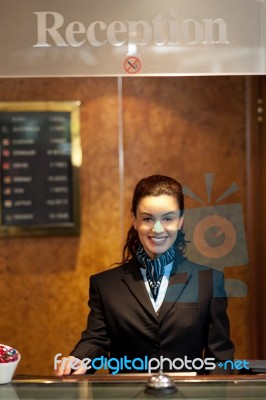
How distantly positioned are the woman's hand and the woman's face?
0.44 metres

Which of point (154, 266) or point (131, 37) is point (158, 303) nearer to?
point (154, 266)

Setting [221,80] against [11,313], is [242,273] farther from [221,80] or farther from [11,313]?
[11,313]

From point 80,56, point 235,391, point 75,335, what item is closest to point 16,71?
point 80,56

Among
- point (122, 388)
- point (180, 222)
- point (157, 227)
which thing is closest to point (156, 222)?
point (157, 227)

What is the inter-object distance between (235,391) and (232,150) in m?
1.21

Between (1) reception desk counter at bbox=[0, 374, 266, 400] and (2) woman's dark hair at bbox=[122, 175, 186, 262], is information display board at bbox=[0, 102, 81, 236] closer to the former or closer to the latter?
(2) woman's dark hair at bbox=[122, 175, 186, 262]

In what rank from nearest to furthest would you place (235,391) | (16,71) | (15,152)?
(235,391)
(16,71)
(15,152)

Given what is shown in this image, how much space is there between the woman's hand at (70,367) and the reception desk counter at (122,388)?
0.87 ft

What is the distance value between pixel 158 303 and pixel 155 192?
38 cm

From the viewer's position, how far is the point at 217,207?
105 inches

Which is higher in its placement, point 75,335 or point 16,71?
point 16,71

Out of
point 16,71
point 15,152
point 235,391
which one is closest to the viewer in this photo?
point 235,391

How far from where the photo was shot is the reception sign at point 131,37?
8.47 feet

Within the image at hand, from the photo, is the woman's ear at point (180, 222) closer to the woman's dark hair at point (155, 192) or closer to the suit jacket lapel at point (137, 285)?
the woman's dark hair at point (155, 192)
